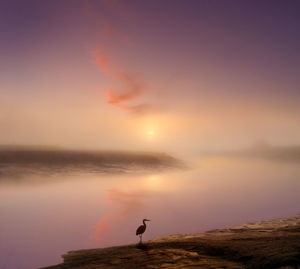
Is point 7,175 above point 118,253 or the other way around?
above

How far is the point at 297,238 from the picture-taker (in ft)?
68.5

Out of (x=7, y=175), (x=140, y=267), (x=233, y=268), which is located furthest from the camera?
(x=7, y=175)

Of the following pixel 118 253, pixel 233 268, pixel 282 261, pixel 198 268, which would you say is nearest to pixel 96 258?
pixel 118 253

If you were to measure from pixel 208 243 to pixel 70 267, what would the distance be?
11.6 metres

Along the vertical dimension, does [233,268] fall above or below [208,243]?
below

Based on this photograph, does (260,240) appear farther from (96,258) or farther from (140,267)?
(96,258)

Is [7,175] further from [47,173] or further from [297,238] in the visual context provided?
[297,238]

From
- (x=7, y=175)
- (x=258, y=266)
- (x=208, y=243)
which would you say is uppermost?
(x=7, y=175)

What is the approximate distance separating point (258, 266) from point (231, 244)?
4982mm

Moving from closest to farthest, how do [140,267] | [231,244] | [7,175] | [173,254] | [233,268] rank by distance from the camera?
[233,268]
[140,267]
[173,254]
[231,244]
[7,175]

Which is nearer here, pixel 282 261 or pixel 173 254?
pixel 282 261

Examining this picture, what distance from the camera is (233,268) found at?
624 inches

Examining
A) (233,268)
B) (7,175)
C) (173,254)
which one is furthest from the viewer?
(7,175)

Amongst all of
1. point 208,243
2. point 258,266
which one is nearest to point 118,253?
point 208,243
